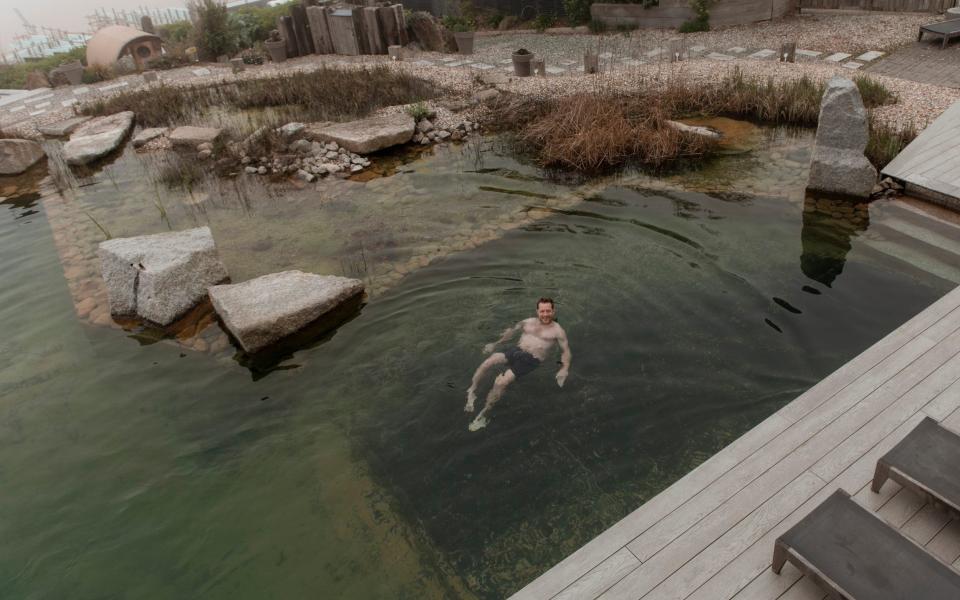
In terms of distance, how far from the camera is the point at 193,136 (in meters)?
12.9

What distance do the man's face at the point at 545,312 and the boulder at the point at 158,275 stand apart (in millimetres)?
4451

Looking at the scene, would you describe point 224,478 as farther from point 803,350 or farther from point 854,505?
point 803,350

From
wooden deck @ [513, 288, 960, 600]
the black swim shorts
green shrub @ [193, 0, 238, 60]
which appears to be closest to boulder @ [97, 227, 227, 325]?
the black swim shorts

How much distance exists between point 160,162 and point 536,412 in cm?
1052

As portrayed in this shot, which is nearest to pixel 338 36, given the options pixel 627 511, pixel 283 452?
pixel 283 452

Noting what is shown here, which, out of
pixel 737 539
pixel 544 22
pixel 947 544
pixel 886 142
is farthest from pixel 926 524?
pixel 544 22

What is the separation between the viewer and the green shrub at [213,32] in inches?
792

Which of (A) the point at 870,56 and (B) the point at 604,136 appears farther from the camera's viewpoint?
(A) the point at 870,56

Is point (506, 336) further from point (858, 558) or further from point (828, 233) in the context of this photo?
point (828, 233)

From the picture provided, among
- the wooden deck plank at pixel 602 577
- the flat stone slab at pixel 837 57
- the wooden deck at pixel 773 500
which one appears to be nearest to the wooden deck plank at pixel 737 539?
the wooden deck at pixel 773 500

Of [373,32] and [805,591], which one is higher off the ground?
[373,32]

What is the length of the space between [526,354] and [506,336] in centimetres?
51

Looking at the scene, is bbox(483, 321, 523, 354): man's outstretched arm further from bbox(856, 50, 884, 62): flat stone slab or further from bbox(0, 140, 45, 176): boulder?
bbox(0, 140, 45, 176): boulder

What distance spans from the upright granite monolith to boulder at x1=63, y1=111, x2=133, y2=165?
1376 cm
